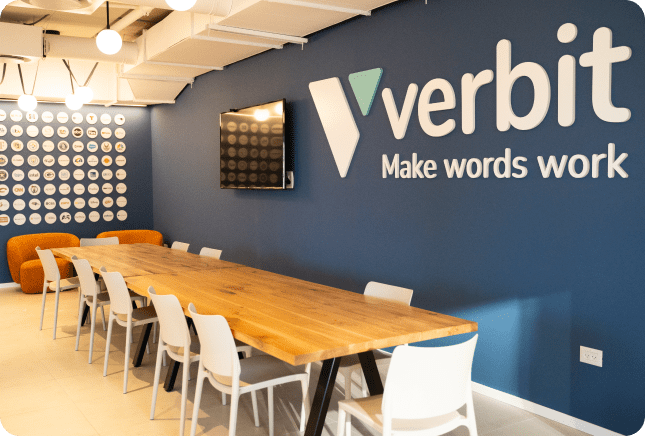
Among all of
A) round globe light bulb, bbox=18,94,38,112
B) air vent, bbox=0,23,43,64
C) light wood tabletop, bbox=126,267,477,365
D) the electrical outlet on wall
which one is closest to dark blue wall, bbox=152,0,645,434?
the electrical outlet on wall

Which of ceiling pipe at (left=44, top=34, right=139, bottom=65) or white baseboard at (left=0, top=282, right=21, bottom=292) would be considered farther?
white baseboard at (left=0, top=282, right=21, bottom=292)

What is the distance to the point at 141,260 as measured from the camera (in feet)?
16.7

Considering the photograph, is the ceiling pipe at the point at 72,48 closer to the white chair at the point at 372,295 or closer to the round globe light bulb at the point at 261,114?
the round globe light bulb at the point at 261,114

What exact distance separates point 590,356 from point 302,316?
1687mm

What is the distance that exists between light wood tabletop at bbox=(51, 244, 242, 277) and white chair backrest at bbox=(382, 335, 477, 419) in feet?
8.79

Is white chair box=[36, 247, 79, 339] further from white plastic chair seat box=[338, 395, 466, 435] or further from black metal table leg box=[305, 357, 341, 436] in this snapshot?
white plastic chair seat box=[338, 395, 466, 435]

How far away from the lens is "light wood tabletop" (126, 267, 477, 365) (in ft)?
7.84

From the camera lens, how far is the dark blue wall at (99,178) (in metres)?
8.08

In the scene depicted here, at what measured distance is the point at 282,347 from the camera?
7.60ft

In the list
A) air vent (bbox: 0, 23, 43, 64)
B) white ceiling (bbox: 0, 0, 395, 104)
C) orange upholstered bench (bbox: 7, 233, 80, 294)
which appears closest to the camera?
white ceiling (bbox: 0, 0, 395, 104)

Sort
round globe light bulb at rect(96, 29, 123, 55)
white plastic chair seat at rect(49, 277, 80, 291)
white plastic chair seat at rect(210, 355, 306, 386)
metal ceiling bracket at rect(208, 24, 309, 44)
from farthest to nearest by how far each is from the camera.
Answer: white plastic chair seat at rect(49, 277, 80, 291) → metal ceiling bracket at rect(208, 24, 309, 44) → round globe light bulb at rect(96, 29, 123, 55) → white plastic chair seat at rect(210, 355, 306, 386)

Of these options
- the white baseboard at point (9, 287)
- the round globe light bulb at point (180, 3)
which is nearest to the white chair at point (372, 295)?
the round globe light bulb at point (180, 3)

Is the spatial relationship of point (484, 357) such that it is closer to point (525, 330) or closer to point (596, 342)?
point (525, 330)

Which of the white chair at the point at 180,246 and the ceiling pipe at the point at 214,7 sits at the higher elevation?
the ceiling pipe at the point at 214,7
